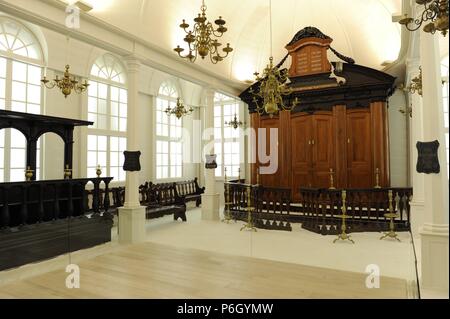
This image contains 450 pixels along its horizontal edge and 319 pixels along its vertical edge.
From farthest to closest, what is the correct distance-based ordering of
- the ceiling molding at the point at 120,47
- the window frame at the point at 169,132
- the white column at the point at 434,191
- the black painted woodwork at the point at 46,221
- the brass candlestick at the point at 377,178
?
1. the window frame at the point at 169,132
2. the brass candlestick at the point at 377,178
3. the black painted woodwork at the point at 46,221
4. the ceiling molding at the point at 120,47
5. the white column at the point at 434,191

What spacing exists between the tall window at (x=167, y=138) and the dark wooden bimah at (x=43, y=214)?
452 centimetres

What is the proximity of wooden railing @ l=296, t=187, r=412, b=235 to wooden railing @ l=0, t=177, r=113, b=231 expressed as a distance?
15.1 feet

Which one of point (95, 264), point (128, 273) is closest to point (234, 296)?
point (128, 273)

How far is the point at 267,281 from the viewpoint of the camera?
4.24 metres

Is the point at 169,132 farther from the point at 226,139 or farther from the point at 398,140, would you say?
the point at 398,140

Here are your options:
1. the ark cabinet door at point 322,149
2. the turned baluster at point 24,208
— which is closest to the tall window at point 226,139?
the ark cabinet door at point 322,149

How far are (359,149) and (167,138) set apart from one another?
6.56 meters

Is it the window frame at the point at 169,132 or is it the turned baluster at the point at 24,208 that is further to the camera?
the window frame at the point at 169,132

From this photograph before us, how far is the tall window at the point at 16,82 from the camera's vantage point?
289 inches

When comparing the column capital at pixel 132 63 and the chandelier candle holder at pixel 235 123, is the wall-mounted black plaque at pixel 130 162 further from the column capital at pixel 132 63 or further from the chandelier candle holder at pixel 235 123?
the chandelier candle holder at pixel 235 123

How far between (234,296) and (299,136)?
264 inches

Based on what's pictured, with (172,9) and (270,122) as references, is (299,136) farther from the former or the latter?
(172,9)

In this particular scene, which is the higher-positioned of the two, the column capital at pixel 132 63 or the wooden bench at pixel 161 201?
the column capital at pixel 132 63

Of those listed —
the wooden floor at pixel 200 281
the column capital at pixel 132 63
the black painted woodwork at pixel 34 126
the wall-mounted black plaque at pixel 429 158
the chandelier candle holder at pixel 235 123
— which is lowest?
the wooden floor at pixel 200 281
